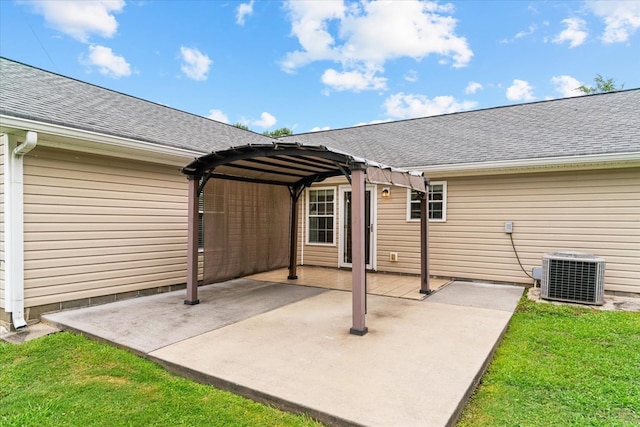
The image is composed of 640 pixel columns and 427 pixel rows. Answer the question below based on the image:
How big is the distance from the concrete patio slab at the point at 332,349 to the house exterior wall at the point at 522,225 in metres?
1.47

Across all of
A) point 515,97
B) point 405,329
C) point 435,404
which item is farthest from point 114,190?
point 515,97

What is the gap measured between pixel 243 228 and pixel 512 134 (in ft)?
18.9

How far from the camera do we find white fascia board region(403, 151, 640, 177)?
5.51 metres

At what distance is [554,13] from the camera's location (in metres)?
13.5

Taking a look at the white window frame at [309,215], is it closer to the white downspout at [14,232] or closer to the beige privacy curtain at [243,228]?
the beige privacy curtain at [243,228]

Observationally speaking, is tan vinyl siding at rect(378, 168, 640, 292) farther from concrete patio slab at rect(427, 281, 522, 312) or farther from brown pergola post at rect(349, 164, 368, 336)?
brown pergola post at rect(349, 164, 368, 336)

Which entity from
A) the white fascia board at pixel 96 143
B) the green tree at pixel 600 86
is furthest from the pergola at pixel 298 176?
the green tree at pixel 600 86

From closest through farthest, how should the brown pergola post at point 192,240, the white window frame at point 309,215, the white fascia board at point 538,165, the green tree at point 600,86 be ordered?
1. the brown pergola post at point 192,240
2. the white fascia board at point 538,165
3. the white window frame at point 309,215
4. the green tree at point 600,86

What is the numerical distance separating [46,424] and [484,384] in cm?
329

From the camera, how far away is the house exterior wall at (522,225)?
231 inches

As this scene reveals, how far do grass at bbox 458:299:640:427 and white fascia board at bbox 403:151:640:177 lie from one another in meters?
2.33

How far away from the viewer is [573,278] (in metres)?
5.55

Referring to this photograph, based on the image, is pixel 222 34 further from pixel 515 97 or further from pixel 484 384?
pixel 515 97

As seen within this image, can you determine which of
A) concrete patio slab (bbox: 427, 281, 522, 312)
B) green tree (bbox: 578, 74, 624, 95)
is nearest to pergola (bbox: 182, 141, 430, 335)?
concrete patio slab (bbox: 427, 281, 522, 312)
